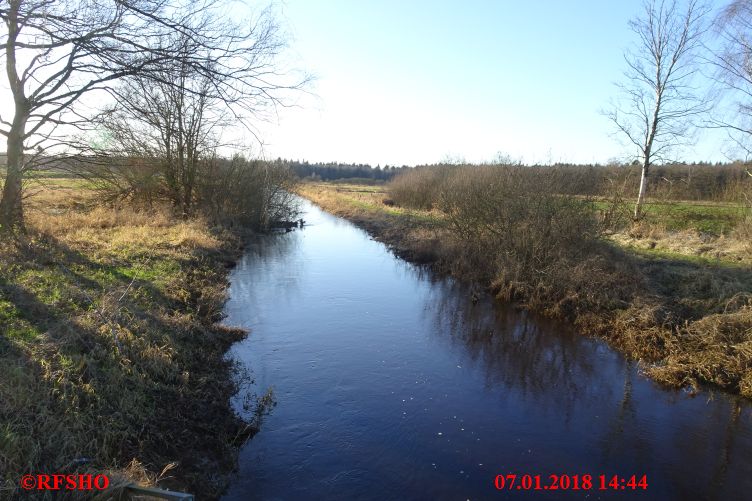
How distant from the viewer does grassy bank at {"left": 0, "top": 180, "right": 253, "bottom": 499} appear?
14.4ft

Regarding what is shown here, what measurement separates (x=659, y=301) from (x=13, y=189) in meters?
15.0

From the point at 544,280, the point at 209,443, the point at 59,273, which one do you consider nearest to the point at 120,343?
the point at 209,443

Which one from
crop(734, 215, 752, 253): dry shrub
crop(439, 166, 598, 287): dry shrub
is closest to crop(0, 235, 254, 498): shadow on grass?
crop(439, 166, 598, 287): dry shrub

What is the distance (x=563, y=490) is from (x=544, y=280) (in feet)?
27.7

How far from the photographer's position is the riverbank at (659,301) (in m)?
8.63

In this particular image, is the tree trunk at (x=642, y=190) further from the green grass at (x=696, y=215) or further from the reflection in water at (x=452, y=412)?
the reflection in water at (x=452, y=412)

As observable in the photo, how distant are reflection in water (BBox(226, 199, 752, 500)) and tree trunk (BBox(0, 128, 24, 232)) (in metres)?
5.15

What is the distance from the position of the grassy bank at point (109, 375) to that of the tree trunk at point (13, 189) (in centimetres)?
53

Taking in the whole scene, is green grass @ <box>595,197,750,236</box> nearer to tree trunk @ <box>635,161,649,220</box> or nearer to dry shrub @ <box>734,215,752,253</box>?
tree trunk @ <box>635,161,649,220</box>

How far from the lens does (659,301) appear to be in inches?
436

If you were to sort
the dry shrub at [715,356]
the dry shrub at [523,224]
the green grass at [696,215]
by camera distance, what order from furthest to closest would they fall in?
the green grass at [696,215], the dry shrub at [523,224], the dry shrub at [715,356]

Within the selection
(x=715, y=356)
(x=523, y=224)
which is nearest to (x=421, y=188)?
(x=523, y=224)

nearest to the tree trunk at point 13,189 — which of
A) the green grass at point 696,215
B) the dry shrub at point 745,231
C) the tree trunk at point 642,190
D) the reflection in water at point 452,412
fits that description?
the reflection in water at point 452,412

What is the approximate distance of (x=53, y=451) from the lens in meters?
4.20
